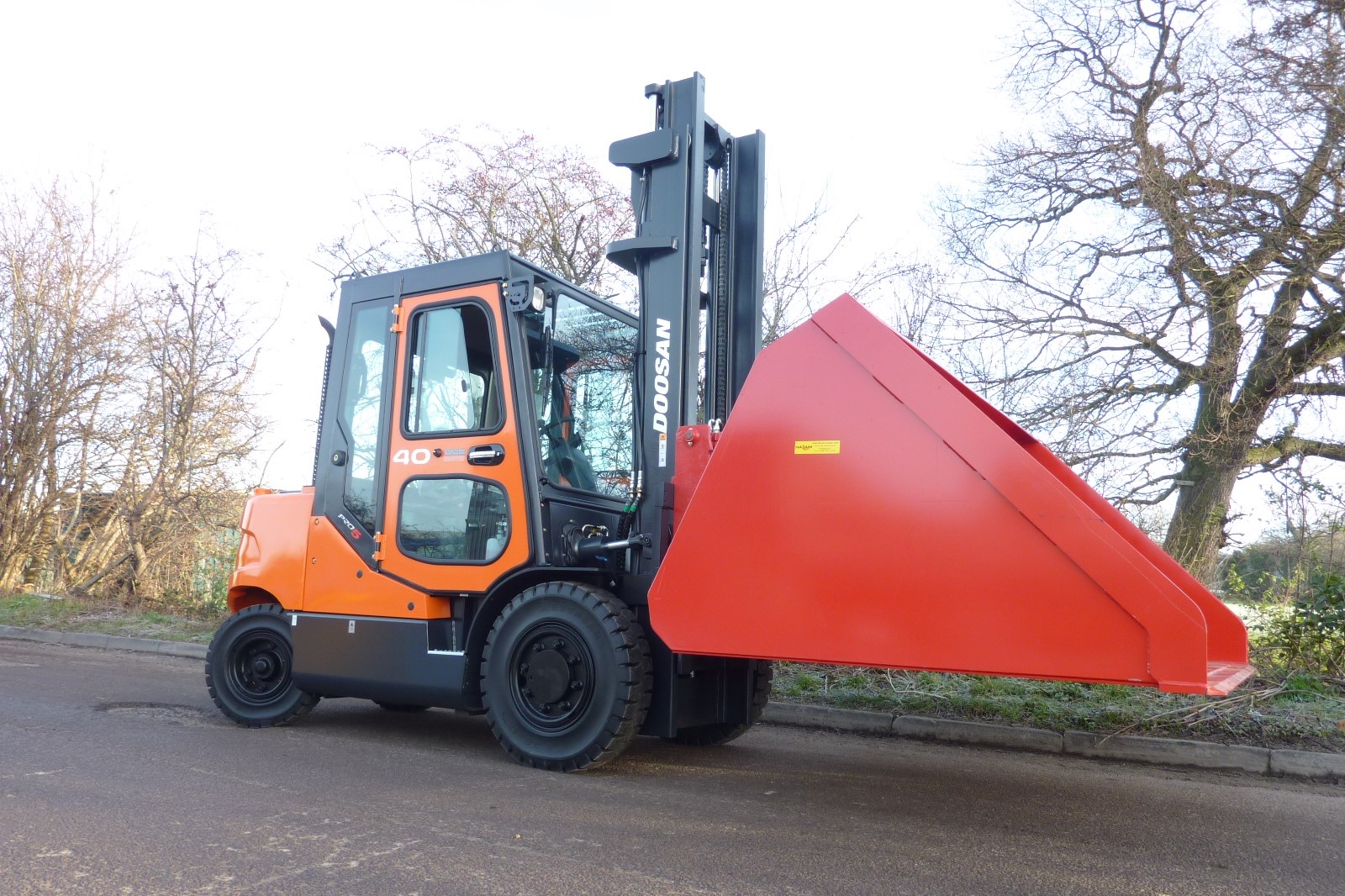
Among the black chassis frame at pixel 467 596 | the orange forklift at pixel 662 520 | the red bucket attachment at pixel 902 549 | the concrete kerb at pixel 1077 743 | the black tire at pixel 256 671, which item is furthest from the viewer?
the black tire at pixel 256 671

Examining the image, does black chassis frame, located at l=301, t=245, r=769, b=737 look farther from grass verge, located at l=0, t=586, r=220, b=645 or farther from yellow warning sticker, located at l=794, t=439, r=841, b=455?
grass verge, located at l=0, t=586, r=220, b=645

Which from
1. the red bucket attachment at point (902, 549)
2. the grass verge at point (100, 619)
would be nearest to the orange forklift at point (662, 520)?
the red bucket attachment at point (902, 549)

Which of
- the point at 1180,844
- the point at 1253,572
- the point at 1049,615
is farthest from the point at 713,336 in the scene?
the point at 1253,572

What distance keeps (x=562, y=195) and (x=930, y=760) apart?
26.1 ft

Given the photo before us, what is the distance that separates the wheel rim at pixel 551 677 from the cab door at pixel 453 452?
440 mm

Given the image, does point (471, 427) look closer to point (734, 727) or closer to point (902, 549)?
point (734, 727)

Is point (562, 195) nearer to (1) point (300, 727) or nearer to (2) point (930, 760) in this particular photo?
(1) point (300, 727)

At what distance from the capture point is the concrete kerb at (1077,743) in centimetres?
561

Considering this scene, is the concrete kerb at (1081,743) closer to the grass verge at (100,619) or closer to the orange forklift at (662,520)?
the orange forklift at (662,520)

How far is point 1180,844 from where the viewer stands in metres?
3.89

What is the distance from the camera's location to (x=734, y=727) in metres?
5.82

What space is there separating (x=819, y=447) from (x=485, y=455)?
2.01 m

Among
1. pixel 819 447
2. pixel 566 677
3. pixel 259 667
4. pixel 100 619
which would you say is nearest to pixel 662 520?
pixel 566 677

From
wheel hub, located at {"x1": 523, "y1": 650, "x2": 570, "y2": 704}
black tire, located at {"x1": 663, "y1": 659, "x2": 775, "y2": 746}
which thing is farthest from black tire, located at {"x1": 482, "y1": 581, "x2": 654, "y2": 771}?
black tire, located at {"x1": 663, "y1": 659, "x2": 775, "y2": 746}
